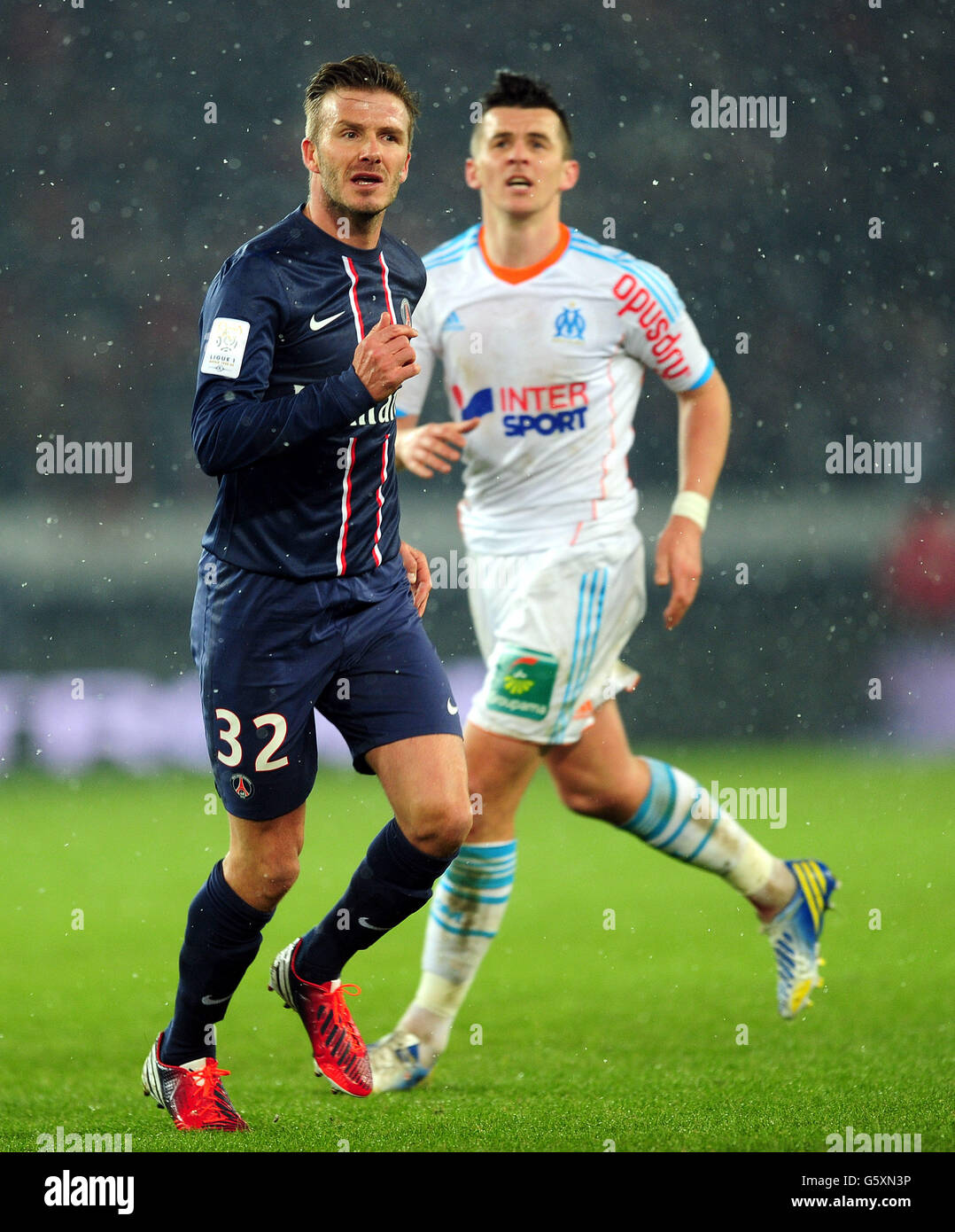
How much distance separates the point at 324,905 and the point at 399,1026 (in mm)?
2380

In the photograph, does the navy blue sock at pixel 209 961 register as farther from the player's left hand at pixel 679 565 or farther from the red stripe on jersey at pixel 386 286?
the player's left hand at pixel 679 565

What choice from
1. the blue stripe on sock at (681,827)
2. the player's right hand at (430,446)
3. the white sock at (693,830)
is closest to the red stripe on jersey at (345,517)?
the player's right hand at (430,446)

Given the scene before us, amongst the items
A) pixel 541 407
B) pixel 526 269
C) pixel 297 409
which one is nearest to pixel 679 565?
pixel 541 407

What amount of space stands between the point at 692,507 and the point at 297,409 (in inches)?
60.1

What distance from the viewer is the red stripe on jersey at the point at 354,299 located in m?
2.99

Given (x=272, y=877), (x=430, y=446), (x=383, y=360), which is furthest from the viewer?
(x=430, y=446)

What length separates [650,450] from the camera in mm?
10297

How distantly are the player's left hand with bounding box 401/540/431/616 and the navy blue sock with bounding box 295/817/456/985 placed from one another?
1.72ft

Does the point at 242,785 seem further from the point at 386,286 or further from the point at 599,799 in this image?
the point at 599,799

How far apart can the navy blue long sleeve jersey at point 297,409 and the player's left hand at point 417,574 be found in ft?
0.56

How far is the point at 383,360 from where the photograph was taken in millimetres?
2756

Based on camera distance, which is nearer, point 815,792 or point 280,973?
point 280,973
